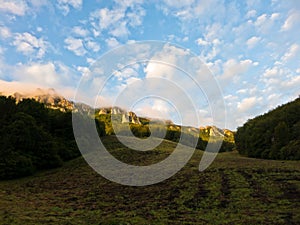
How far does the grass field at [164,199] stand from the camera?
69.2ft

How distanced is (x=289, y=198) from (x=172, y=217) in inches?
506

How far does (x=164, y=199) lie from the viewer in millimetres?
29922

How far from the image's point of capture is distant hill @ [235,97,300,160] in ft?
221

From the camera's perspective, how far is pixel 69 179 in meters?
45.6

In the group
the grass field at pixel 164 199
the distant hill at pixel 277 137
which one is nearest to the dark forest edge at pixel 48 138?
the distant hill at pixel 277 137

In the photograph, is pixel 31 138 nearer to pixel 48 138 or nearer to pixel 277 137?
pixel 48 138

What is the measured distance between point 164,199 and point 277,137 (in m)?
54.6

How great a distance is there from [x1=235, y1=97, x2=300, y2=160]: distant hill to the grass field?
2676 cm

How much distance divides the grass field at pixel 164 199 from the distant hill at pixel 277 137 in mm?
26756

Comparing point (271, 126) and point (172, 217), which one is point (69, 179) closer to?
point (172, 217)

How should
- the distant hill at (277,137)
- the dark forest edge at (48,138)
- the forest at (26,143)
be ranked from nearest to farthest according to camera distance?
1. the forest at (26,143)
2. the dark forest edge at (48,138)
3. the distant hill at (277,137)

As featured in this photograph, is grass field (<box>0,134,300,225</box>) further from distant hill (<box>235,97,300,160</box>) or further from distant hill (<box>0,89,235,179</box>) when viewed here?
distant hill (<box>235,97,300,160</box>)

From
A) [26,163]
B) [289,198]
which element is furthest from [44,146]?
[289,198]

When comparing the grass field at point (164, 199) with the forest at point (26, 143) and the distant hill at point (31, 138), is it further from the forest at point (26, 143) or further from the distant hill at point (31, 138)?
the distant hill at point (31, 138)
